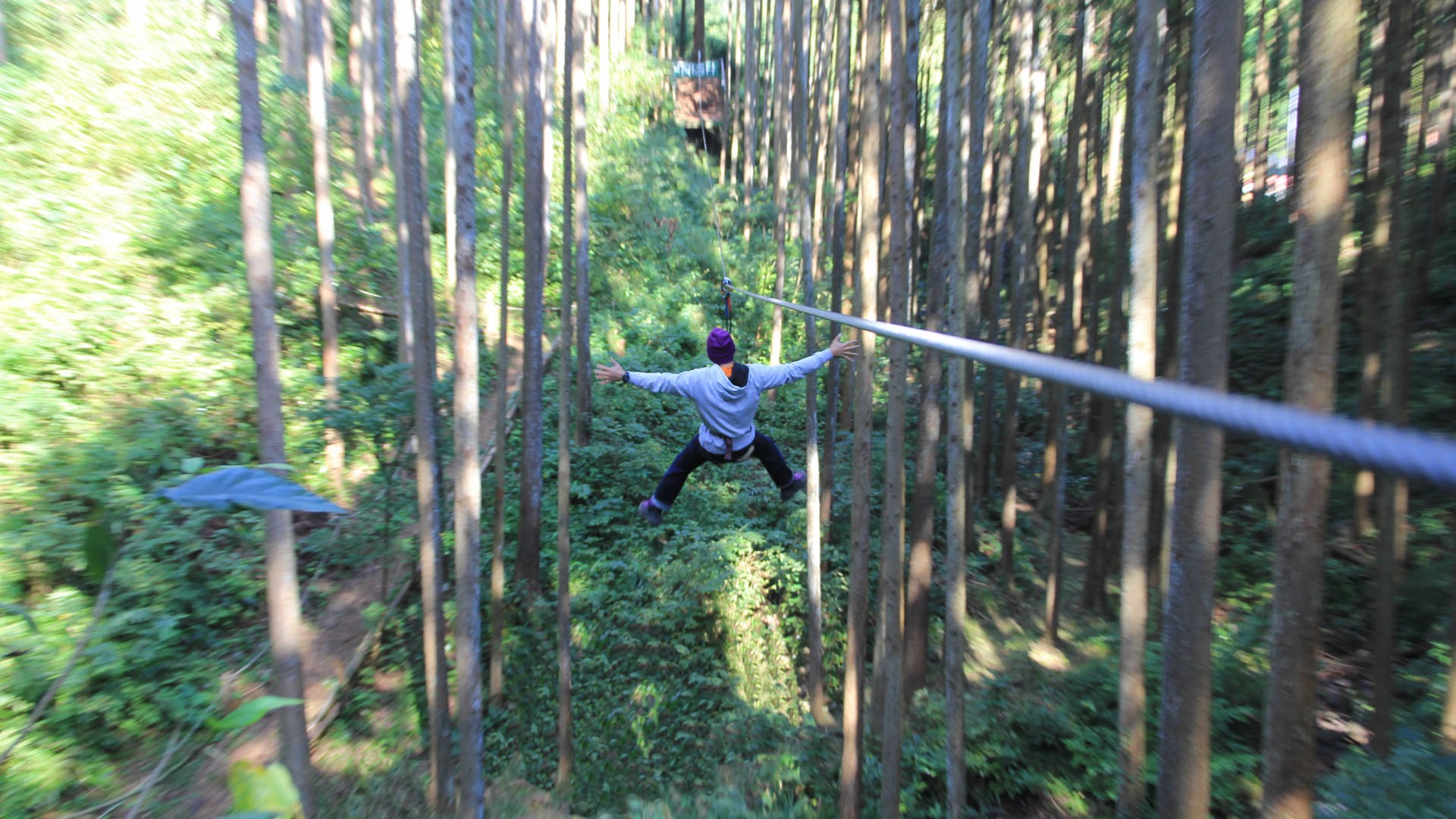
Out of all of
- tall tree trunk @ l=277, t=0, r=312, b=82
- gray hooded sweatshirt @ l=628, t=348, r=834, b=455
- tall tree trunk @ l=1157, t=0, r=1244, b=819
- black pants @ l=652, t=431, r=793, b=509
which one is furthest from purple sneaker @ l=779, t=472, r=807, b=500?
tall tree trunk @ l=277, t=0, r=312, b=82

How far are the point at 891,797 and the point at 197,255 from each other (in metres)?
8.60

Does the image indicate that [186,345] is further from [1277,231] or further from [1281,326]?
[1277,231]

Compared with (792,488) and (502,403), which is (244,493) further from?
(502,403)

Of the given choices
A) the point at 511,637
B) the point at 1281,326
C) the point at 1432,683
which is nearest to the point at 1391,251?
the point at 1432,683

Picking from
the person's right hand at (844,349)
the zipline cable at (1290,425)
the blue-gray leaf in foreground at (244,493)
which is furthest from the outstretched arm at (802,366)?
the blue-gray leaf in foreground at (244,493)

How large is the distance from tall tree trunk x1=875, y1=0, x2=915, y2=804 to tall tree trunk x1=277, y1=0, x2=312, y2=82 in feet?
36.9

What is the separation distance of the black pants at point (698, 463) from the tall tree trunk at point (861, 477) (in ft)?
5.62

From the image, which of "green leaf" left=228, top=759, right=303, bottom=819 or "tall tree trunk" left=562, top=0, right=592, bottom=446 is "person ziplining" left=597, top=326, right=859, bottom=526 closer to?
"tall tree trunk" left=562, top=0, right=592, bottom=446

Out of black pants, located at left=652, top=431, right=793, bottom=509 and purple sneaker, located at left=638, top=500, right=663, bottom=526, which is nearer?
black pants, located at left=652, top=431, right=793, bottom=509

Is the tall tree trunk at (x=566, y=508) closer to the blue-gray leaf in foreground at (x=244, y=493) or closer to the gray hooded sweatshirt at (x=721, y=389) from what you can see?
the gray hooded sweatshirt at (x=721, y=389)

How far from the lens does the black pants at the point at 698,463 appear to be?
6.58 metres

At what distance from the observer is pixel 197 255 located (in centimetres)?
834

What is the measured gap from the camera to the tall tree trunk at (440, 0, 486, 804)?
197 inches

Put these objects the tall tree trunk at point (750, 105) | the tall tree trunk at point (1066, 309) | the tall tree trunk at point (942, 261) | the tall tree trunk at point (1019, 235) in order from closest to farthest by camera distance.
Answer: the tall tree trunk at point (942, 261) < the tall tree trunk at point (1066, 309) < the tall tree trunk at point (1019, 235) < the tall tree trunk at point (750, 105)
